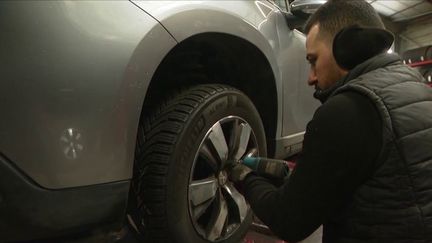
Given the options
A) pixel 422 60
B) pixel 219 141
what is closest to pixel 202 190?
pixel 219 141

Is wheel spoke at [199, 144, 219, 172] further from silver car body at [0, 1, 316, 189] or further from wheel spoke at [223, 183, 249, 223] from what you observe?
silver car body at [0, 1, 316, 189]

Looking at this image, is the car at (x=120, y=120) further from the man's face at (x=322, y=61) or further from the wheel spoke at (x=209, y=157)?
the man's face at (x=322, y=61)

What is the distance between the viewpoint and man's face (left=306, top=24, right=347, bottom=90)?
0.96m

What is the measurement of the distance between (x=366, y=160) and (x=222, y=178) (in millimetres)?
595

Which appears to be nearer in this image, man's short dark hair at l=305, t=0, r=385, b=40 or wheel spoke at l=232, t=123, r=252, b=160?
man's short dark hair at l=305, t=0, r=385, b=40

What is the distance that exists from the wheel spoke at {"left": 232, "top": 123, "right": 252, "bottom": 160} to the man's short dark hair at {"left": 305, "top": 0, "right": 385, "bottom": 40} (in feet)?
1.56

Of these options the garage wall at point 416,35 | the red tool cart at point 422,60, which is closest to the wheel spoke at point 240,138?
the red tool cart at point 422,60

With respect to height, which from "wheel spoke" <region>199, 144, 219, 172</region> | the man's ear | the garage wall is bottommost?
the garage wall

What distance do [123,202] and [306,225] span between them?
0.44m

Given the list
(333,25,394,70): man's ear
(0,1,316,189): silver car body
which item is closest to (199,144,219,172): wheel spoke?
(0,1,316,189): silver car body

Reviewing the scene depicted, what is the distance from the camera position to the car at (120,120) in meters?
0.76

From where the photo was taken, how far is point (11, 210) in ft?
2.52

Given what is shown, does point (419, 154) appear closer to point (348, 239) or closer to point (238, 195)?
point (348, 239)

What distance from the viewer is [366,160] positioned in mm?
795
